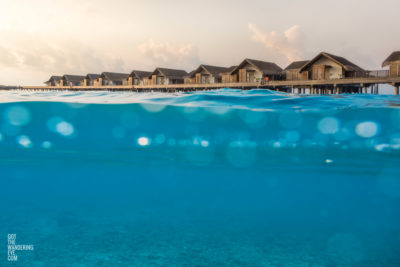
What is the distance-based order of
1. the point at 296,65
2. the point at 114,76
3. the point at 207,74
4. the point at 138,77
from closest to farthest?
the point at 296,65 < the point at 207,74 < the point at 138,77 < the point at 114,76

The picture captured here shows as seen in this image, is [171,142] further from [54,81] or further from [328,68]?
[54,81]

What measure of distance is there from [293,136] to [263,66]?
30662 millimetres

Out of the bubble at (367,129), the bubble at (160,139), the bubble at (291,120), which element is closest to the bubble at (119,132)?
the bubble at (160,139)

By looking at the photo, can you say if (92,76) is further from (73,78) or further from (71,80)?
(73,78)

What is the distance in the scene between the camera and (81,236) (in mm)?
8805

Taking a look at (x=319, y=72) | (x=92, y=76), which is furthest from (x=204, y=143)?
(x=92, y=76)

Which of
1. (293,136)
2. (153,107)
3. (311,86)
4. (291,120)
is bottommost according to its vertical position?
(293,136)

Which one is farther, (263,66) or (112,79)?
(112,79)

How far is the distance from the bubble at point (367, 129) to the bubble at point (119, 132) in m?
7.84

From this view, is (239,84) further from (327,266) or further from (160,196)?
(327,266)

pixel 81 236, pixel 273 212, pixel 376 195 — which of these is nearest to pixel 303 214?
pixel 273 212

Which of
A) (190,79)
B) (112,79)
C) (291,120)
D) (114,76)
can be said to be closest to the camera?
(291,120)

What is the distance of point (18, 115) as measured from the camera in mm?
11656

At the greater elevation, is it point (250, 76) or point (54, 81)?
point (54, 81)
